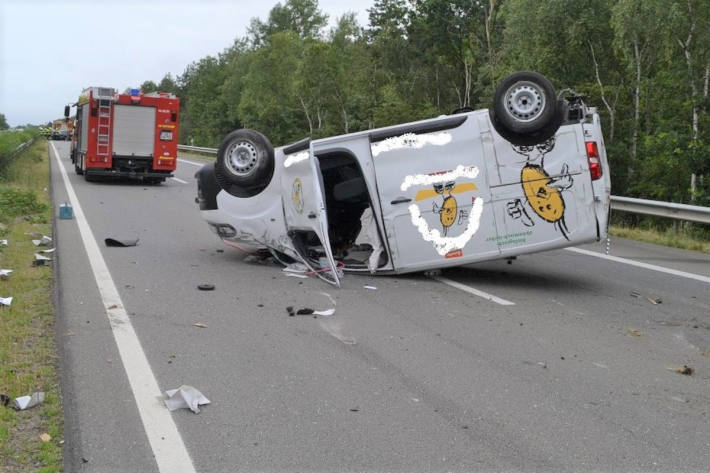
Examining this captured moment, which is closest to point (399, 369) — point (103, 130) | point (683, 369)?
point (683, 369)

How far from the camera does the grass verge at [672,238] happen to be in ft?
39.6

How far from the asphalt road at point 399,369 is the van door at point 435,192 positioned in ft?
1.62

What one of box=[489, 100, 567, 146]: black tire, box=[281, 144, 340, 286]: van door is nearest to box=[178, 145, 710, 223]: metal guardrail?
box=[489, 100, 567, 146]: black tire

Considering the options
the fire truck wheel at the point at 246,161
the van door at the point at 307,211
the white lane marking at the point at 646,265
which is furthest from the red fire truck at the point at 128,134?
the white lane marking at the point at 646,265

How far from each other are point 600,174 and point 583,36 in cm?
1879

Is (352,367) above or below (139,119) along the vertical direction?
below

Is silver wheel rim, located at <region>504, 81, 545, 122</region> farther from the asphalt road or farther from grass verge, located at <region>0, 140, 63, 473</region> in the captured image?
grass verge, located at <region>0, 140, 63, 473</region>

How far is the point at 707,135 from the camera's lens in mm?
20766

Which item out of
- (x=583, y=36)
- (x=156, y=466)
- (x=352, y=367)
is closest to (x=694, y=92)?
(x=583, y=36)

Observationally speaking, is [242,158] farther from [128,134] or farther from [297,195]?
[128,134]

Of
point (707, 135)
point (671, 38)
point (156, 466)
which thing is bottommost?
point (156, 466)

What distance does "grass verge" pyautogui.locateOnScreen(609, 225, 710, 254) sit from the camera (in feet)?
39.6

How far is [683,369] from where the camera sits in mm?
5664

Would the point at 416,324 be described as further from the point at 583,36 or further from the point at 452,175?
the point at 583,36
